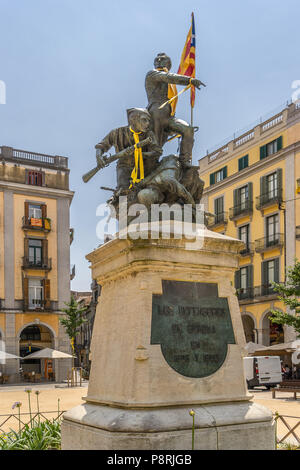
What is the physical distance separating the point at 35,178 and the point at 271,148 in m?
17.5

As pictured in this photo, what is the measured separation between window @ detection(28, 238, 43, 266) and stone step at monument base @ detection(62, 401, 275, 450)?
35.4 meters

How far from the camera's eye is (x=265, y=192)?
1555 inches

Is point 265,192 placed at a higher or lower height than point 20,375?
higher

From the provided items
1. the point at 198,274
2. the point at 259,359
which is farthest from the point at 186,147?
the point at 259,359

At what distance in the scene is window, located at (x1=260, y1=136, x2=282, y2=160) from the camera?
38203mm

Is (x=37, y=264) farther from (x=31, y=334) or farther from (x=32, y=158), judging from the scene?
(x=32, y=158)

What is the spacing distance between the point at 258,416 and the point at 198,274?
1551 millimetres

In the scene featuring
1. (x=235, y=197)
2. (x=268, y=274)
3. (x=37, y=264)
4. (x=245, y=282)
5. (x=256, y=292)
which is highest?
(x=235, y=197)

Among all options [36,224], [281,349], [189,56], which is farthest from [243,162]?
[189,56]

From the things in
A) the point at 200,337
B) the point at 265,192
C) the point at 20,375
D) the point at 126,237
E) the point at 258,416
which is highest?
the point at 265,192

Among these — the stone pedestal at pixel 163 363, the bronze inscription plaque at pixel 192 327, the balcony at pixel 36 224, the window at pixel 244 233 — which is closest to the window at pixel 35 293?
the balcony at pixel 36 224

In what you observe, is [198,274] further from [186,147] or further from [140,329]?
[186,147]

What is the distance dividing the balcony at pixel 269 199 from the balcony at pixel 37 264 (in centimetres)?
1581

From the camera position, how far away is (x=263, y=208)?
39312 mm
